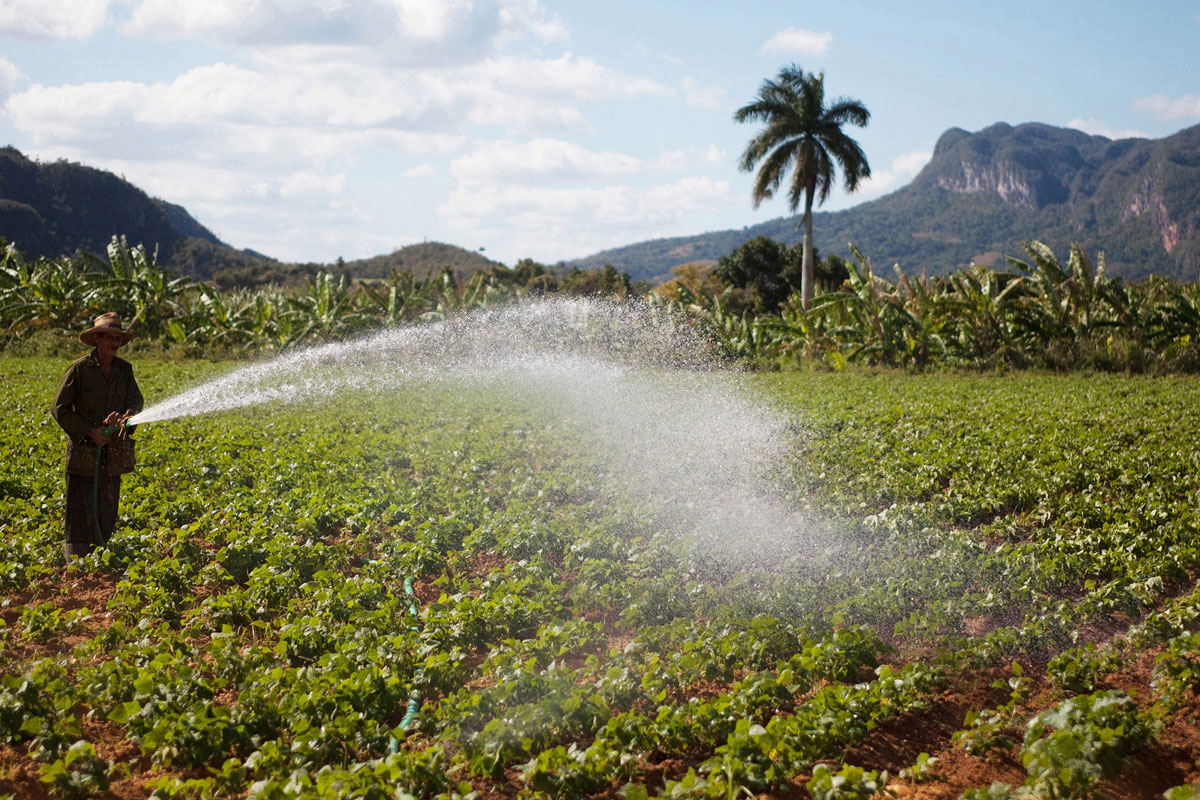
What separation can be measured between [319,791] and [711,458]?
725 centimetres

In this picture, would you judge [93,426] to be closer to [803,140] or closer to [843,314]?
[843,314]

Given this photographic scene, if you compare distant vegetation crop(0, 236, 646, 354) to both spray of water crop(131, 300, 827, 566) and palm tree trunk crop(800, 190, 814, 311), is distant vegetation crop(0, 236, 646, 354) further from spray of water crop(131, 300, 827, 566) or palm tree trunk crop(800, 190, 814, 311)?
palm tree trunk crop(800, 190, 814, 311)

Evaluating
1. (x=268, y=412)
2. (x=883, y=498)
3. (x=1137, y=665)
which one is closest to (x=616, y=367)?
(x=268, y=412)

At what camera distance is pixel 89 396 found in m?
6.21

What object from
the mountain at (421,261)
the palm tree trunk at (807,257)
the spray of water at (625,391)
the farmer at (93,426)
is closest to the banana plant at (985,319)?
the spray of water at (625,391)

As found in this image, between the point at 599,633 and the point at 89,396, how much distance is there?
4199mm

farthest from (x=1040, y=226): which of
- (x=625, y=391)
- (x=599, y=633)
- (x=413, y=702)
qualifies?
(x=413, y=702)

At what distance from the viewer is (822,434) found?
11305mm

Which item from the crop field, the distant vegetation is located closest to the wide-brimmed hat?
the crop field

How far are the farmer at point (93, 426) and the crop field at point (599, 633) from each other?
332 mm

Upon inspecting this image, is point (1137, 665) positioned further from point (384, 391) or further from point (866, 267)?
point (866, 267)

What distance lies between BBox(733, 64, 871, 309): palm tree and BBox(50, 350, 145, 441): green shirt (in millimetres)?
27988

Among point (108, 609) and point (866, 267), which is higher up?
point (866, 267)

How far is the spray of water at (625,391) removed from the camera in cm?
758
